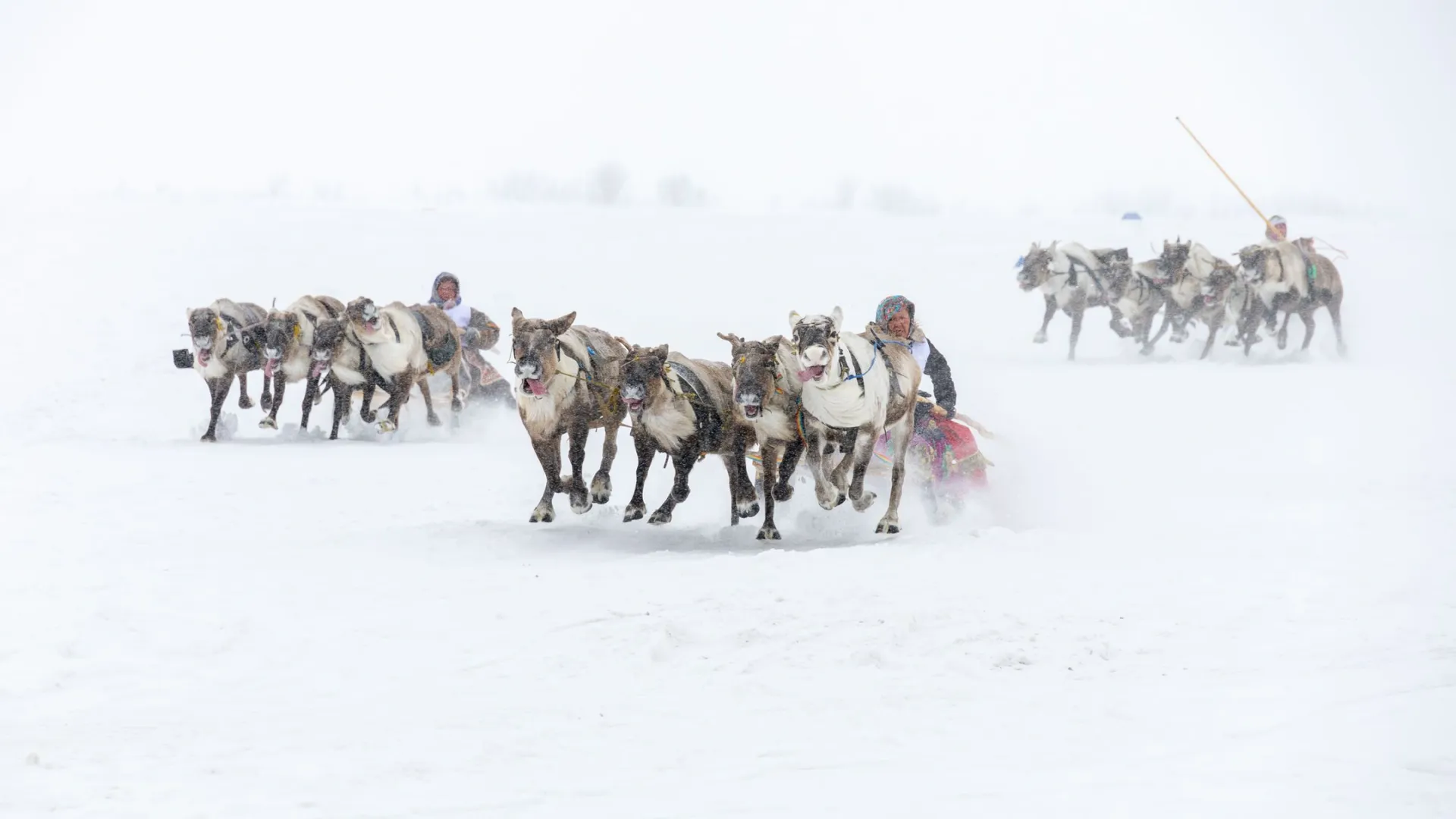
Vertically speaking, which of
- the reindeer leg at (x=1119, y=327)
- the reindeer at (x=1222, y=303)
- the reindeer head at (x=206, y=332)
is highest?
the reindeer at (x=1222, y=303)

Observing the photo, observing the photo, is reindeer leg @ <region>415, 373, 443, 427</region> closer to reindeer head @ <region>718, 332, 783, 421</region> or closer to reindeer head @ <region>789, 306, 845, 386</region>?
reindeer head @ <region>718, 332, 783, 421</region>

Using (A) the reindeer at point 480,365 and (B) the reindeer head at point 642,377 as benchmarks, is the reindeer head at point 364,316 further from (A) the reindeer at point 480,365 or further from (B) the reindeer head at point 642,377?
(B) the reindeer head at point 642,377

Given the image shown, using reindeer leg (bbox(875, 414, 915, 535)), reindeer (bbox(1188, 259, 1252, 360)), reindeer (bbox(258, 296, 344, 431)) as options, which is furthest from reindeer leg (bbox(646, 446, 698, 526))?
reindeer (bbox(1188, 259, 1252, 360))

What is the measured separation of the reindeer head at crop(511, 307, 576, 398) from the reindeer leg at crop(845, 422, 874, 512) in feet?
6.51

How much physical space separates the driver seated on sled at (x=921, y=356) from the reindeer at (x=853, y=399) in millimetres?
321

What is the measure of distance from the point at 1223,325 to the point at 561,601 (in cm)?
1775

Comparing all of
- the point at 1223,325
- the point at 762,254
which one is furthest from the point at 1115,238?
the point at 1223,325

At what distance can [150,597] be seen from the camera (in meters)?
7.37

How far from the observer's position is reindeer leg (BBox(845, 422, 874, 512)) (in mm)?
Answer: 9266

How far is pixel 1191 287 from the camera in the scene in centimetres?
2169

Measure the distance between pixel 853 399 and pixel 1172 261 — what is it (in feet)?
47.5

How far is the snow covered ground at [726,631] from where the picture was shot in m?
4.82

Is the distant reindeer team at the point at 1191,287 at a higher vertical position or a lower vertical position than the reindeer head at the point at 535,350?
higher

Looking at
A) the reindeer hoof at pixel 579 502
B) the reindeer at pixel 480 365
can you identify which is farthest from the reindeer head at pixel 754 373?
the reindeer at pixel 480 365
